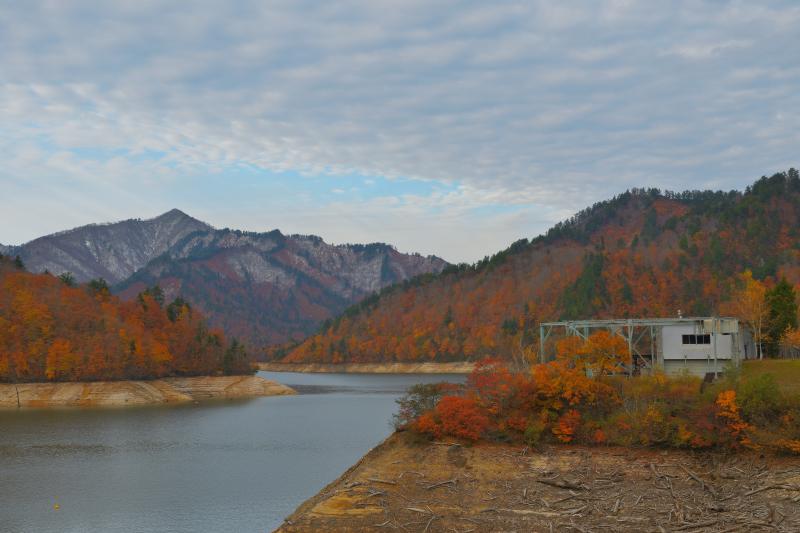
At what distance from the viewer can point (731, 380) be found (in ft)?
153

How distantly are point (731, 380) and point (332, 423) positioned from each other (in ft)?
156

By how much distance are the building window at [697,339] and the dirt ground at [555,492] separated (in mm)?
16033

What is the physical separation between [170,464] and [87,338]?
6888 cm

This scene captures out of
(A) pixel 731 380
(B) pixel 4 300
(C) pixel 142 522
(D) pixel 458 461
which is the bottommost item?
(C) pixel 142 522

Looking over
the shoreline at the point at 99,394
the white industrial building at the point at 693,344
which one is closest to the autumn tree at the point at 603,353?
the white industrial building at the point at 693,344

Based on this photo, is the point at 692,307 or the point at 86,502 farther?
the point at 692,307

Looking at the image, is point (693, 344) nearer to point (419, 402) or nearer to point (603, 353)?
point (603, 353)

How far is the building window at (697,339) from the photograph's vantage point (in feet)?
182

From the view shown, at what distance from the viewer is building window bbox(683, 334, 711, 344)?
182 feet

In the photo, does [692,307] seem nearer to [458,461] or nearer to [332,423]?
[332,423]

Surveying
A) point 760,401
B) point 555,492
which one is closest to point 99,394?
point 555,492

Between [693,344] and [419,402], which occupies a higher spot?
[693,344]

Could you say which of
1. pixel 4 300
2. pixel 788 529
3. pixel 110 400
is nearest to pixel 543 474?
pixel 788 529

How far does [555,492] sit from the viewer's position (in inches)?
1499
